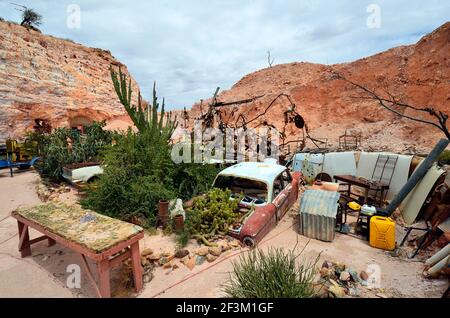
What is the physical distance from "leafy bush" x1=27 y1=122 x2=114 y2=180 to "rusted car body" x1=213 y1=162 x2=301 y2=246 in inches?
197

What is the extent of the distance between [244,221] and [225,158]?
4.60 m

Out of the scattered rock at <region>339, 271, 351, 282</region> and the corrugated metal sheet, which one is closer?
the scattered rock at <region>339, 271, 351, 282</region>

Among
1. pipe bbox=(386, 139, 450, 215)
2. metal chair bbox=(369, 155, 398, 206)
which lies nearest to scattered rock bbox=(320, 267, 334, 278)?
pipe bbox=(386, 139, 450, 215)

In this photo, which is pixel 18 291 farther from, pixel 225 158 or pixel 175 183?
pixel 225 158

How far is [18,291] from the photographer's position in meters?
3.65

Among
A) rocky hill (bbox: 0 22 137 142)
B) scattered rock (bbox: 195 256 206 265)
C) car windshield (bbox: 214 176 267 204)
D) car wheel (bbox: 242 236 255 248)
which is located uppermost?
rocky hill (bbox: 0 22 137 142)

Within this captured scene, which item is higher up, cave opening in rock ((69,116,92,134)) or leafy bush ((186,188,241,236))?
cave opening in rock ((69,116,92,134))

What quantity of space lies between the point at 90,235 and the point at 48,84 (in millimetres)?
19769

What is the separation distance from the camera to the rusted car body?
4.79 meters

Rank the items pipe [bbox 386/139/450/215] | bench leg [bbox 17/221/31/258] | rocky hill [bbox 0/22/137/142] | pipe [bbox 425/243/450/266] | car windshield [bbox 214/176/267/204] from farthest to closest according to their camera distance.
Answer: rocky hill [bbox 0/22/137/142], pipe [bbox 386/139/450/215], car windshield [bbox 214/176/267/204], bench leg [bbox 17/221/31/258], pipe [bbox 425/243/450/266]

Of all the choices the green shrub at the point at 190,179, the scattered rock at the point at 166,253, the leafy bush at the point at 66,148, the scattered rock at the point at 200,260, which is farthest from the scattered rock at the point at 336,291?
the leafy bush at the point at 66,148

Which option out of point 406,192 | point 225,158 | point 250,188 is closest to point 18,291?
point 250,188

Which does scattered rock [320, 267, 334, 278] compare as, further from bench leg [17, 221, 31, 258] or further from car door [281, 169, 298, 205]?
bench leg [17, 221, 31, 258]
